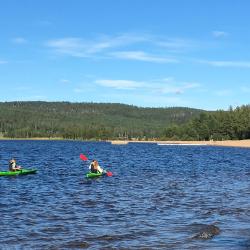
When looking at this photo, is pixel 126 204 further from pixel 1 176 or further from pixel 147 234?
pixel 1 176

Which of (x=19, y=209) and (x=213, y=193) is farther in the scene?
(x=213, y=193)

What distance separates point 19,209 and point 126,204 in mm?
6793

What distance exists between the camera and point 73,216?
27.2 metres

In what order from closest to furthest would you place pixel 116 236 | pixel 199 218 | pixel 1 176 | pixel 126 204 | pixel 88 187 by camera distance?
pixel 116 236, pixel 199 218, pixel 126 204, pixel 88 187, pixel 1 176

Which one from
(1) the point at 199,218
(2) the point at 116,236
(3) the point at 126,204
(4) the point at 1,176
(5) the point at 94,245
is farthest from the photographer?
(4) the point at 1,176

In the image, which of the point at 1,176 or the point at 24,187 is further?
the point at 1,176

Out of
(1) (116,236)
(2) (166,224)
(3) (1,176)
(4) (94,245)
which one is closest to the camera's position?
(4) (94,245)

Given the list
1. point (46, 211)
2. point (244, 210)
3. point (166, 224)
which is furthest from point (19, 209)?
point (244, 210)

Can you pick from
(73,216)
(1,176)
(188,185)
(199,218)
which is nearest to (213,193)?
(188,185)

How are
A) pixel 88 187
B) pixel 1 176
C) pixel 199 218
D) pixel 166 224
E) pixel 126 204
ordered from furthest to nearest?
1. pixel 1 176
2. pixel 88 187
3. pixel 126 204
4. pixel 199 218
5. pixel 166 224

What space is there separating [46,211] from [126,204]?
5.56m

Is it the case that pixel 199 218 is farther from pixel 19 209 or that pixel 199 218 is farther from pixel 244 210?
pixel 19 209

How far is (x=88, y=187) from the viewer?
43312mm

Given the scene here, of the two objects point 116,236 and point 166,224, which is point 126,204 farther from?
point 116,236
